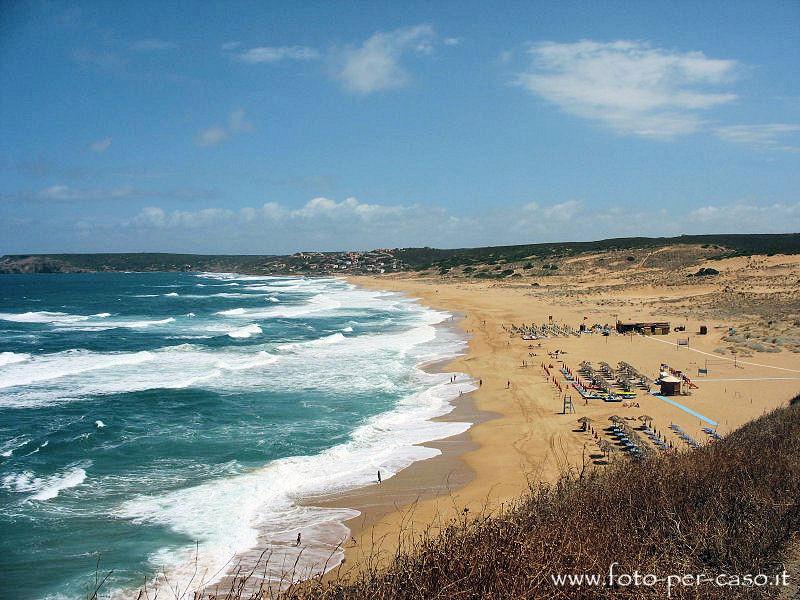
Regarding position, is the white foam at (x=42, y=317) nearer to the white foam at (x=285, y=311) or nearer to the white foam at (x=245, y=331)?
the white foam at (x=285, y=311)

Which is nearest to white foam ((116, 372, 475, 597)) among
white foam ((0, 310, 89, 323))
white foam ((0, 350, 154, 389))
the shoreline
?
the shoreline

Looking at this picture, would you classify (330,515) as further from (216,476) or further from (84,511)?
(84,511)

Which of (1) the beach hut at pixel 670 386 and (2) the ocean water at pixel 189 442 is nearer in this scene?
(2) the ocean water at pixel 189 442

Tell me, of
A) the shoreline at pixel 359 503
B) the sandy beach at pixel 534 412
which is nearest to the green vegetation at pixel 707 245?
the sandy beach at pixel 534 412

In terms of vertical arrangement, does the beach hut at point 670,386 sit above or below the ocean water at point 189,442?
above

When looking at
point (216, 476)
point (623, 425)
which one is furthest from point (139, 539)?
point (623, 425)

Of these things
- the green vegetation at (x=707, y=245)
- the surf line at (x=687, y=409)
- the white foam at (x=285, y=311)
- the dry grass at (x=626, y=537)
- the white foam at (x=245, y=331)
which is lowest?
the surf line at (x=687, y=409)

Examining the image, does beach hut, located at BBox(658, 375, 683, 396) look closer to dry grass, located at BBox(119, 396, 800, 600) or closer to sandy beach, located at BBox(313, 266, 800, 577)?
sandy beach, located at BBox(313, 266, 800, 577)

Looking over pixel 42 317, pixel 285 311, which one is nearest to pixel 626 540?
pixel 285 311
